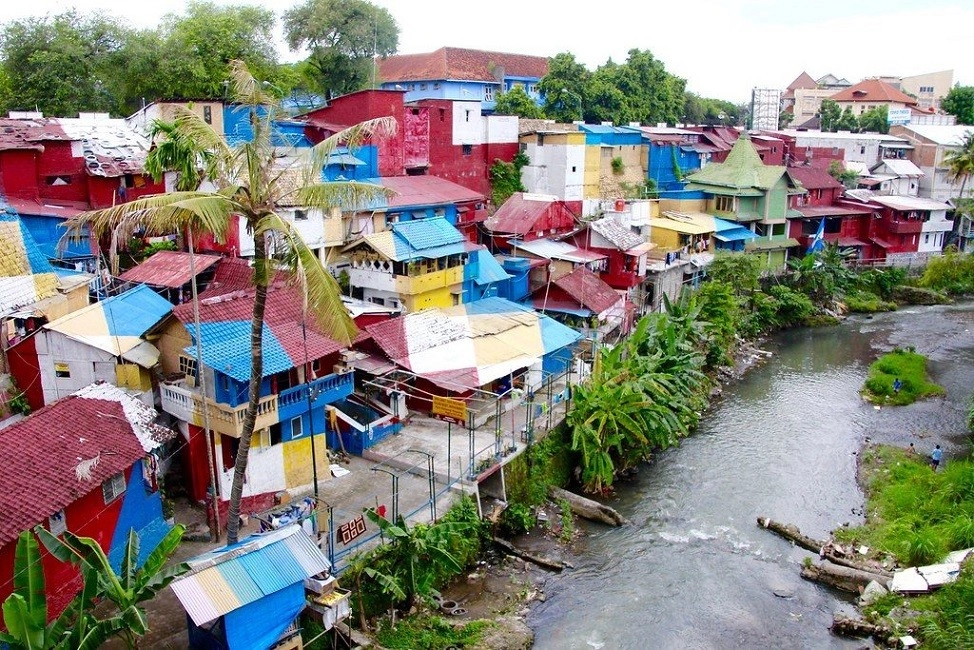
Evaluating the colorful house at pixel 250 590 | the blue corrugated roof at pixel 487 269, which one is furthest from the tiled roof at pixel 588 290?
the colorful house at pixel 250 590

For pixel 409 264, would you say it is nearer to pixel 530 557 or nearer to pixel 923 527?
pixel 530 557

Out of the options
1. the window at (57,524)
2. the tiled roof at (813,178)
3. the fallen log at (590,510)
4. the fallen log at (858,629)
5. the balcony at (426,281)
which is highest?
the tiled roof at (813,178)

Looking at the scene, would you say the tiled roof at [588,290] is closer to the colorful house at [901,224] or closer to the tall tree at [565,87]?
the tall tree at [565,87]

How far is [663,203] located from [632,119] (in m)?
10.7

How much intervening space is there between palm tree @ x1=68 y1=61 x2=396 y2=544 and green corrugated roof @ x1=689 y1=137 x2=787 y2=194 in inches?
1448

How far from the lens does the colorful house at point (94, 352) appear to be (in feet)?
64.7

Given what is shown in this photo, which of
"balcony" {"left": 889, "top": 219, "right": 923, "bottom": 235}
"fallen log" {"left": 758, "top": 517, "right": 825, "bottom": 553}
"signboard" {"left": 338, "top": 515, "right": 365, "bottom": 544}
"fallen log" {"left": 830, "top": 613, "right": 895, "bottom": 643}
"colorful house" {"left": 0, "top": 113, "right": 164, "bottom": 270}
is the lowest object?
"fallen log" {"left": 830, "top": 613, "right": 895, "bottom": 643}

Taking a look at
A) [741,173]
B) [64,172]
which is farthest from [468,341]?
[741,173]

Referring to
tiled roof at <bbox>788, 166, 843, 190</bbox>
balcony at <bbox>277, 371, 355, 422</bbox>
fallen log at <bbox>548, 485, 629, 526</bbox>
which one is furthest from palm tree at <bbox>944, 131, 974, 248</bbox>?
balcony at <bbox>277, 371, 355, 422</bbox>

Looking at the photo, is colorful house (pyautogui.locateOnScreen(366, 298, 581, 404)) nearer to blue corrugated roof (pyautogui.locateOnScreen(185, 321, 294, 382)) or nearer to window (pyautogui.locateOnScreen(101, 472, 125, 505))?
blue corrugated roof (pyautogui.locateOnScreen(185, 321, 294, 382))

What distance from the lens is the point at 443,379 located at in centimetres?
2348

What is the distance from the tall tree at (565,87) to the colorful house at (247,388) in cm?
3538

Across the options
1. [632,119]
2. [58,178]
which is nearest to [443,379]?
[58,178]

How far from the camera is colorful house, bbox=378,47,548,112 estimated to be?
59.2m
